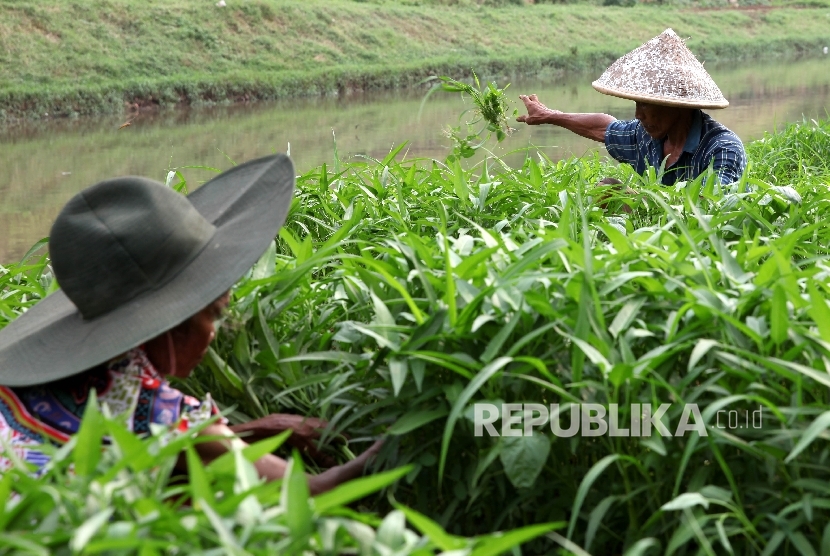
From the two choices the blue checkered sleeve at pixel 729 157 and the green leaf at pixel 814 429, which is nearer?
the green leaf at pixel 814 429

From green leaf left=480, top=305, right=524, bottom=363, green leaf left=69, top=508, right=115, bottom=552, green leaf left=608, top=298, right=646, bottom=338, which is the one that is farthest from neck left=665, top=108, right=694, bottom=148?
green leaf left=69, top=508, right=115, bottom=552

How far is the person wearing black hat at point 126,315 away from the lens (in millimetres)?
1221

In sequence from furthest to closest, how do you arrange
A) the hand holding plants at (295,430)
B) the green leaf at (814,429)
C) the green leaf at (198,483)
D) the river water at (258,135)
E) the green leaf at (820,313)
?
1. the river water at (258,135)
2. the hand holding plants at (295,430)
3. the green leaf at (820,313)
4. the green leaf at (814,429)
5. the green leaf at (198,483)

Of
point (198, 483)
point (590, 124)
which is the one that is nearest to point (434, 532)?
point (198, 483)

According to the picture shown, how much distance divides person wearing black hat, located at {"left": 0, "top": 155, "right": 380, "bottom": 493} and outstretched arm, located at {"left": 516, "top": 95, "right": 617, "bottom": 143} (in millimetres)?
2034

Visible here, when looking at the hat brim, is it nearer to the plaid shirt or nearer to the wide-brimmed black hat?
the plaid shirt

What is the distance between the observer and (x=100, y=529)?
865mm

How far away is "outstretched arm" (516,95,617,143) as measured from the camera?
10.5 feet

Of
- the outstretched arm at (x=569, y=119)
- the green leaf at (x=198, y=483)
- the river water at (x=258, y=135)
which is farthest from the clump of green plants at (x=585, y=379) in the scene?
the river water at (x=258, y=135)

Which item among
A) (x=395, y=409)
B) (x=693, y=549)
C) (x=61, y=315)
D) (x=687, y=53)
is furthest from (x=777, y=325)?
(x=687, y=53)

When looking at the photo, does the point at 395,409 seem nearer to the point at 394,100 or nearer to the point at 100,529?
the point at 100,529

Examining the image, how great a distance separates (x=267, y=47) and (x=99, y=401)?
48.2ft

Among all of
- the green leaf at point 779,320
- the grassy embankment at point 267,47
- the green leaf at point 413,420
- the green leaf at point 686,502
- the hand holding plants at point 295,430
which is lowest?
the grassy embankment at point 267,47

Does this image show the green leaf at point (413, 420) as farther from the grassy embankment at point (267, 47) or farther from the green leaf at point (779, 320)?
the grassy embankment at point (267, 47)
